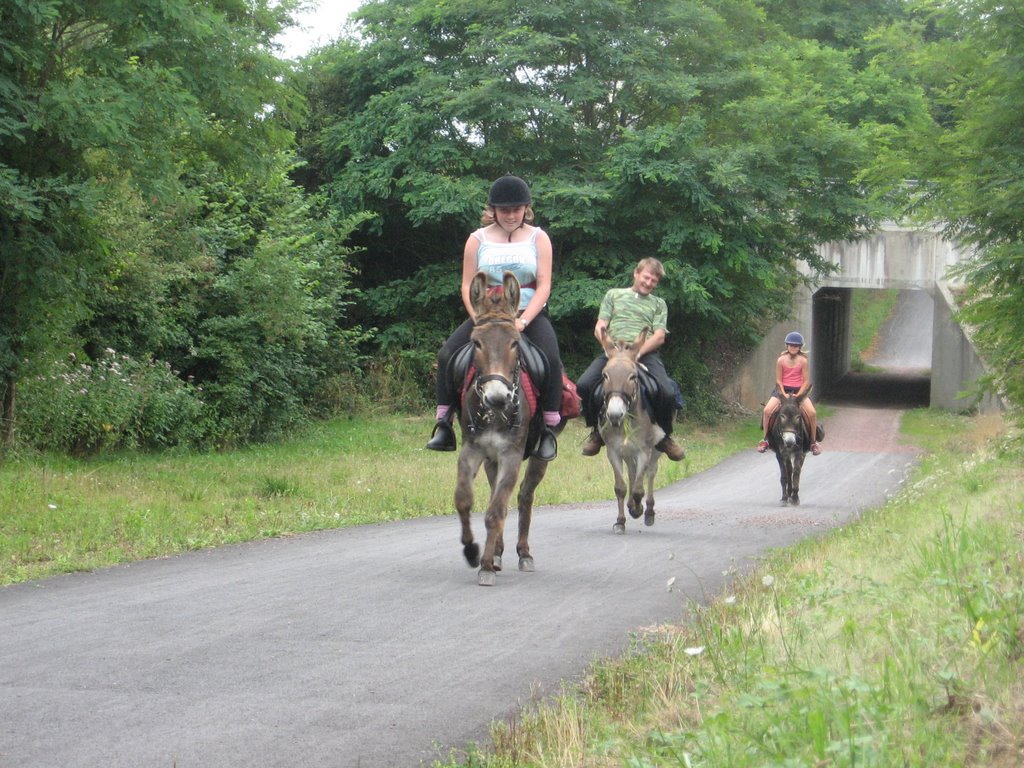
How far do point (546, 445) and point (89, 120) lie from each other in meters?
7.86

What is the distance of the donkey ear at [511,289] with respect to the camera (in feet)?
31.3

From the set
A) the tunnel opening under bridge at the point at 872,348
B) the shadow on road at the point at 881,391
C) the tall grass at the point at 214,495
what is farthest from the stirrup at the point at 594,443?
the shadow on road at the point at 881,391

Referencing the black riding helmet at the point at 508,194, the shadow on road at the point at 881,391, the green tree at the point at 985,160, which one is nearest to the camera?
the black riding helmet at the point at 508,194

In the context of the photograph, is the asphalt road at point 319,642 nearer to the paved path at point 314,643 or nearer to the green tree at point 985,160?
the paved path at point 314,643

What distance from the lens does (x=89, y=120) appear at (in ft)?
49.5

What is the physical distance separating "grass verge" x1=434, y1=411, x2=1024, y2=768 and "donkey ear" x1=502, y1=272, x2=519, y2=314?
2.58 meters

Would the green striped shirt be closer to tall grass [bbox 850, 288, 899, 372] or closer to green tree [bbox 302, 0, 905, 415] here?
green tree [bbox 302, 0, 905, 415]

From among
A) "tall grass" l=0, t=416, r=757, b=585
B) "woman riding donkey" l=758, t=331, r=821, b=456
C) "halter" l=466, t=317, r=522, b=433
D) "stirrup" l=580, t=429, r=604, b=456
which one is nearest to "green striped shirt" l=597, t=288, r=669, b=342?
"stirrup" l=580, t=429, r=604, b=456

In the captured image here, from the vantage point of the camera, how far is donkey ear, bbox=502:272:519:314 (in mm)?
9547

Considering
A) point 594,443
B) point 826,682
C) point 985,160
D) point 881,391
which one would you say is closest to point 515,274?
point 594,443

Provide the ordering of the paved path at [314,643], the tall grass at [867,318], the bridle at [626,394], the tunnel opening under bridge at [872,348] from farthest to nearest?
1. the tall grass at [867,318]
2. the tunnel opening under bridge at [872,348]
3. the bridle at [626,394]
4. the paved path at [314,643]

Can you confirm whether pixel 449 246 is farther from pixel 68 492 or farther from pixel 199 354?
pixel 68 492

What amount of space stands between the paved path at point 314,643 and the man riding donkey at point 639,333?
178 centimetres

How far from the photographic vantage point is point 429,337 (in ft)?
124
